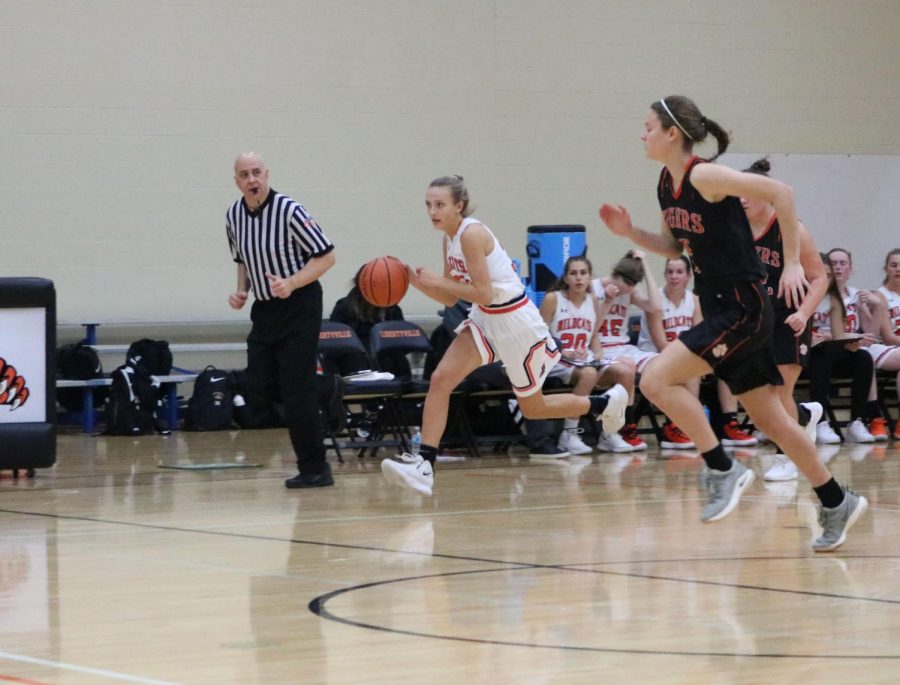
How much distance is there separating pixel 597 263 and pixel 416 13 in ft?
9.55

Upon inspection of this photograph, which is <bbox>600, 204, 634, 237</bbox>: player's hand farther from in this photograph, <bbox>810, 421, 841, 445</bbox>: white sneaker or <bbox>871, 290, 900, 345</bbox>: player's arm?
<bbox>871, 290, 900, 345</bbox>: player's arm

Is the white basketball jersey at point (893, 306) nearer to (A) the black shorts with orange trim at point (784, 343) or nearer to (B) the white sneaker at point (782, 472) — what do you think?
(B) the white sneaker at point (782, 472)

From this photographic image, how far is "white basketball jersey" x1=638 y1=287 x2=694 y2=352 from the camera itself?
1081 centimetres

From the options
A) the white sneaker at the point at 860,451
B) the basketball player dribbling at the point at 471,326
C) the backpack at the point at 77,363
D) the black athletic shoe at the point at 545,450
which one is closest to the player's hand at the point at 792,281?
the basketball player dribbling at the point at 471,326

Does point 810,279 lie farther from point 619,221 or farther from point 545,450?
point 545,450

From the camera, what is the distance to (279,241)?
24.7ft

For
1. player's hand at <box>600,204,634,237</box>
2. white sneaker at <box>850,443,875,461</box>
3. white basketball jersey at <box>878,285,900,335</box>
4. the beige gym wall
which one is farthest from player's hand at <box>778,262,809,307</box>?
the beige gym wall

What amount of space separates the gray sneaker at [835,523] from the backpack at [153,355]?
26.2 feet

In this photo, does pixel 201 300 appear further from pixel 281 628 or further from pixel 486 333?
pixel 281 628

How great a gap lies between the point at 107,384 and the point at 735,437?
5.21 meters

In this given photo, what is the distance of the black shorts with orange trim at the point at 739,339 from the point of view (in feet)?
17.6

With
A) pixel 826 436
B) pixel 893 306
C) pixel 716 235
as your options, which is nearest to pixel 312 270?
pixel 716 235

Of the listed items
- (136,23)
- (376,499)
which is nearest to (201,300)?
(136,23)

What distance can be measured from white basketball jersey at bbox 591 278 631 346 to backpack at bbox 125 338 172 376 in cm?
392
